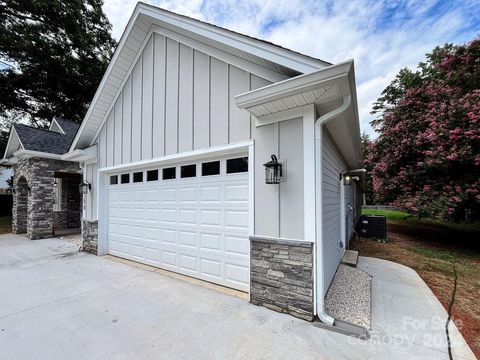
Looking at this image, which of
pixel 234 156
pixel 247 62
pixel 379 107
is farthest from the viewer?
pixel 379 107

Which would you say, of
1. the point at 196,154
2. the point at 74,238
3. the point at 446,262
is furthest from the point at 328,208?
the point at 74,238

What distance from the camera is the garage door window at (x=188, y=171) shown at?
480 cm

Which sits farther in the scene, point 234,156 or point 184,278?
point 184,278

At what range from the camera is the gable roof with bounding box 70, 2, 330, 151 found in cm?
326

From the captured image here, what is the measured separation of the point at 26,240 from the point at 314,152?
11.5 m

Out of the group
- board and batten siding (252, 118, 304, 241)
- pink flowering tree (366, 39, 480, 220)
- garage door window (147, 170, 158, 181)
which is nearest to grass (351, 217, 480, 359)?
pink flowering tree (366, 39, 480, 220)

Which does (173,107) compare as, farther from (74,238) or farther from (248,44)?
(74,238)

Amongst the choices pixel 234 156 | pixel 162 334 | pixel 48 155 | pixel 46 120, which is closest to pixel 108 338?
pixel 162 334

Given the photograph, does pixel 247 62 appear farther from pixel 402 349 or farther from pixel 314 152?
pixel 402 349

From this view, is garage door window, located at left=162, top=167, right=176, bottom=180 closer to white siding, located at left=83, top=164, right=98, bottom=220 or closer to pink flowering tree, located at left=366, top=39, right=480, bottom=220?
white siding, located at left=83, top=164, right=98, bottom=220

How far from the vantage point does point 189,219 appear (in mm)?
4828

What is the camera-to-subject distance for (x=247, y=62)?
3.82 metres

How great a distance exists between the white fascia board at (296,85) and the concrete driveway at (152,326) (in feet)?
9.95

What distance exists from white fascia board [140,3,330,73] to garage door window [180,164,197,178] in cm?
A: 239
